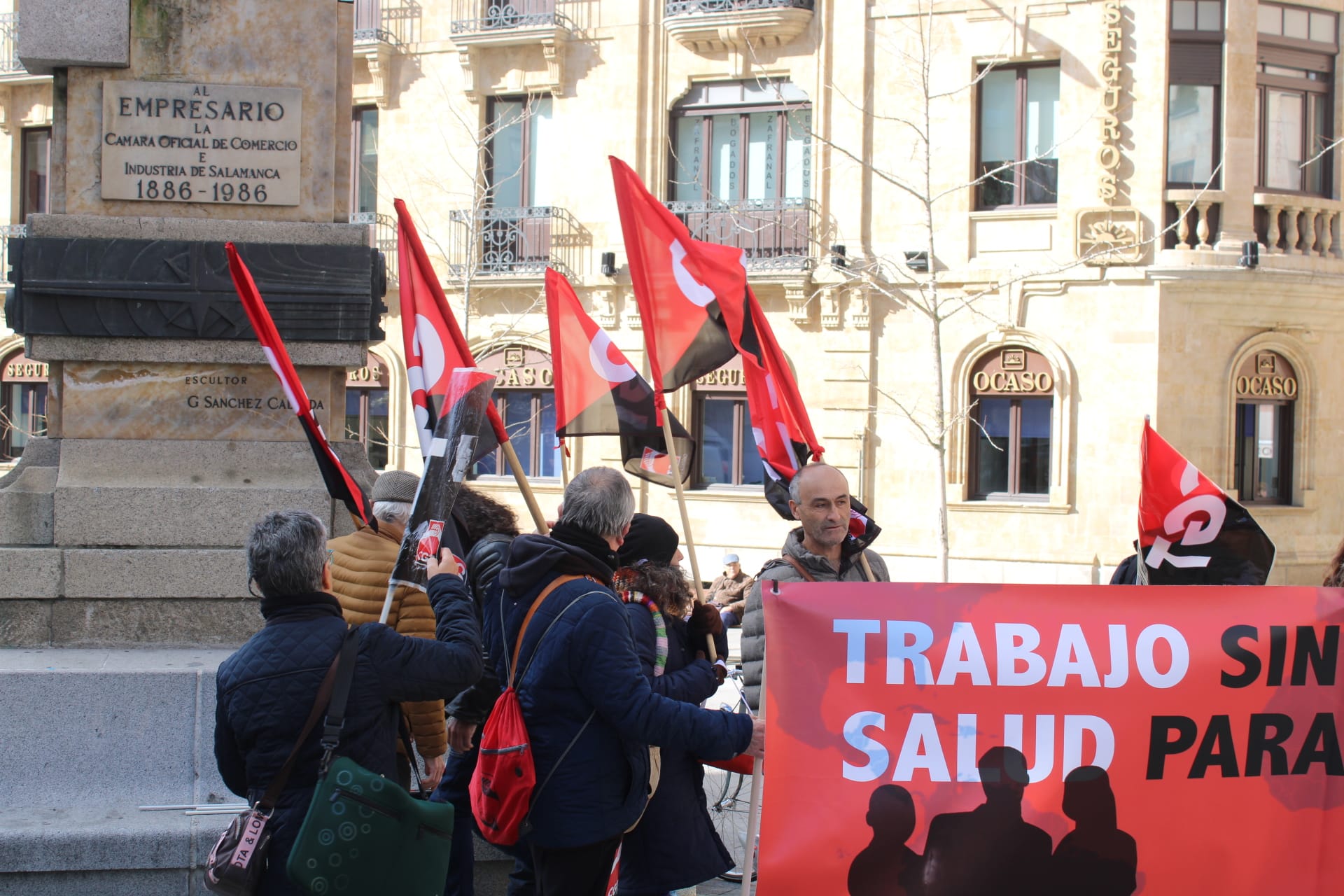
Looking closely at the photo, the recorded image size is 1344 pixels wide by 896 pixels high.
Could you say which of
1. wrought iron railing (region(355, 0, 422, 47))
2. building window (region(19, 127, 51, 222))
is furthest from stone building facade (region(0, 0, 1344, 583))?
building window (region(19, 127, 51, 222))

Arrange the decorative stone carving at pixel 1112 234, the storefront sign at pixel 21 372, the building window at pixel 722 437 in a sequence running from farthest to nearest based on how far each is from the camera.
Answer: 1. the storefront sign at pixel 21 372
2. the building window at pixel 722 437
3. the decorative stone carving at pixel 1112 234

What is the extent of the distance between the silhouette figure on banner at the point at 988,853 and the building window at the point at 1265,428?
1601 cm

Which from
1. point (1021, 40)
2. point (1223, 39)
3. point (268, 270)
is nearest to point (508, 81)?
point (1021, 40)

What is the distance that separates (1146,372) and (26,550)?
1543 cm

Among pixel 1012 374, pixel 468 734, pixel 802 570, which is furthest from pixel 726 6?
pixel 468 734

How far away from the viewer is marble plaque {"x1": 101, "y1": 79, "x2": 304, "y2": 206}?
5270 millimetres

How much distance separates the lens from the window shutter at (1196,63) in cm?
1753

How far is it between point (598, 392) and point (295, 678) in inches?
95.1

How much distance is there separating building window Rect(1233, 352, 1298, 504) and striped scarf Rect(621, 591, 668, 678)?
16.1 meters

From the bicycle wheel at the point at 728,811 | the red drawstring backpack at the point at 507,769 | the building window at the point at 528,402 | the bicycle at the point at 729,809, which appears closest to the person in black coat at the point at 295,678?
the red drawstring backpack at the point at 507,769

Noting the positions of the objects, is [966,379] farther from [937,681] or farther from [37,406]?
[37,406]

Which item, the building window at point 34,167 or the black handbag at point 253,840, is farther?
the building window at point 34,167

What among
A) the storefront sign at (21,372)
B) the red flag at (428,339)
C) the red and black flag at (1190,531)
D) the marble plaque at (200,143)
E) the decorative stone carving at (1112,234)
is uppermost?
the decorative stone carving at (1112,234)

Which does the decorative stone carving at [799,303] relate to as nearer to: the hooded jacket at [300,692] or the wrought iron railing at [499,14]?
the wrought iron railing at [499,14]
